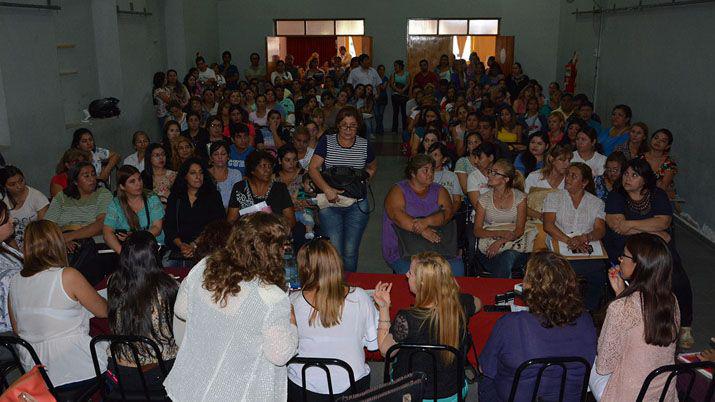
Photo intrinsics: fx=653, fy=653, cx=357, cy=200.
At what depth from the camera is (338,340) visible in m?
3.01

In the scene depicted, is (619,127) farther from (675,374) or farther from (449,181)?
(675,374)

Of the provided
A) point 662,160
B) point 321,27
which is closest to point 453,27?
point 321,27

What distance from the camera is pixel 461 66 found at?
14.7 meters

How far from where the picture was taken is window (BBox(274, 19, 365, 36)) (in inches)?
611

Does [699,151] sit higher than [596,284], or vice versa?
[699,151]

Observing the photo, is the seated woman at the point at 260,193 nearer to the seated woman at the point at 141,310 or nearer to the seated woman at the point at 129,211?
the seated woman at the point at 129,211

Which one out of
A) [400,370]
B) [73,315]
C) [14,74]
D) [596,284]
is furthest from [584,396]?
[14,74]

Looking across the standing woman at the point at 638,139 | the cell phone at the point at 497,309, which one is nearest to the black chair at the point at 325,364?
the cell phone at the point at 497,309

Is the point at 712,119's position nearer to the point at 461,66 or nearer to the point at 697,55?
the point at 697,55

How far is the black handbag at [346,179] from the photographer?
524 centimetres

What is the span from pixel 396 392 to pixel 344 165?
3.10 meters

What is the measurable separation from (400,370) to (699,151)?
607cm

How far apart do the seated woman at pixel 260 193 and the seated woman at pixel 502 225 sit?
1.54 meters

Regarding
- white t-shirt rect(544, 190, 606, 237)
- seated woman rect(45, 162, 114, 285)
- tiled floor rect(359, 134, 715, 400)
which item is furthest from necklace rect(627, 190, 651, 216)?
seated woman rect(45, 162, 114, 285)
